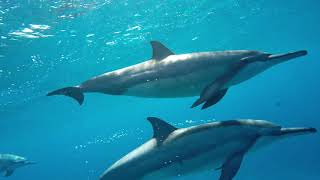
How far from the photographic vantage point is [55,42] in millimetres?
22250

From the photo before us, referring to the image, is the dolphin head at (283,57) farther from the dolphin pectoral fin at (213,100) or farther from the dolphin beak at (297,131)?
the dolphin beak at (297,131)

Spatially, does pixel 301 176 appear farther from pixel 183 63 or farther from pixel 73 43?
pixel 183 63

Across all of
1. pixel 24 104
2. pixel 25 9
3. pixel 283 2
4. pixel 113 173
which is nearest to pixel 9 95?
pixel 24 104

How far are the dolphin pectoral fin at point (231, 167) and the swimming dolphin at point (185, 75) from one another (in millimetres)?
1332

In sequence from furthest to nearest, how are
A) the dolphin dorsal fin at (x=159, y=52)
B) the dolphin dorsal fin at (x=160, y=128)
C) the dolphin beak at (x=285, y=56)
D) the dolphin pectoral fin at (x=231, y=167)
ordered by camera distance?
1. the dolphin dorsal fin at (x=159, y=52)
2. the dolphin dorsal fin at (x=160, y=128)
3. the dolphin pectoral fin at (x=231, y=167)
4. the dolphin beak at (x=285, y=56)

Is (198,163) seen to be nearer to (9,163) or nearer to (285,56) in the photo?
(285,56)

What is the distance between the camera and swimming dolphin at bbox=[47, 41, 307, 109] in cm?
738

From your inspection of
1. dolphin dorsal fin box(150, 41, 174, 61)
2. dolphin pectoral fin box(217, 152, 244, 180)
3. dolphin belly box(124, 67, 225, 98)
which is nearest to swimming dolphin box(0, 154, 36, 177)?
dolphin dorsal fin box(150, 41, 174, 61)

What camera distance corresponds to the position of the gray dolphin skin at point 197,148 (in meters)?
7.52

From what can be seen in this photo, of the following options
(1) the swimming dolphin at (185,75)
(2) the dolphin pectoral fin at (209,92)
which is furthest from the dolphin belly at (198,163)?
(2) the dolphin pectoral fin at (209,92)

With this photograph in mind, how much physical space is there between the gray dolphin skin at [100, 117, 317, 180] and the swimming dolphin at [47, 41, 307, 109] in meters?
0.79

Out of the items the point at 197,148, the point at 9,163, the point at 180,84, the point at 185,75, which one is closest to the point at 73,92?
the point at 180,84

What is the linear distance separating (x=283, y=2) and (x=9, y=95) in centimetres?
2494

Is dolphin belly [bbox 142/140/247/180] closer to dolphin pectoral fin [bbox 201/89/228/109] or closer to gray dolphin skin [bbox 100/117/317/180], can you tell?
gray dolphin skin [bbox 100/117/317/180]
